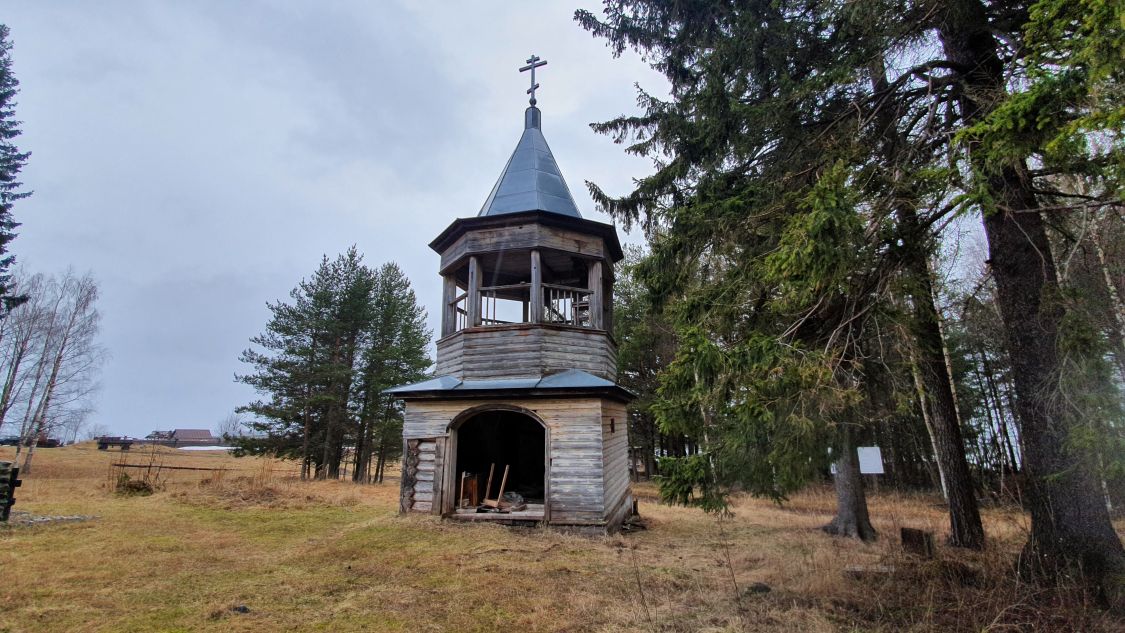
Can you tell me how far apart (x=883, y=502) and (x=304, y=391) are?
24593 millimetres

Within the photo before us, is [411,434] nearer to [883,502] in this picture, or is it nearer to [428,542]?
[428,542]

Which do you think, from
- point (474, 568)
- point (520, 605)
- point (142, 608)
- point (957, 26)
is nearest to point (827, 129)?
point (957, 26)

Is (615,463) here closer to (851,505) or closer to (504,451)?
(504,451)

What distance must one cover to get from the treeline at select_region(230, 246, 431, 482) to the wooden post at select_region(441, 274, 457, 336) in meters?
12.6

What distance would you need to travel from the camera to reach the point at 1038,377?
5.10m

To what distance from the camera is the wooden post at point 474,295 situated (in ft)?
38.9

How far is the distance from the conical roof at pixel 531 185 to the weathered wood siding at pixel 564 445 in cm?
463

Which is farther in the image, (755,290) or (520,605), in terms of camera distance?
(755,290)

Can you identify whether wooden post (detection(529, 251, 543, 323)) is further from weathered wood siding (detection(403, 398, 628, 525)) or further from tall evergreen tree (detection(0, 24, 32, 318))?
tall evergreen tree (detection(0, 24, 32, 318))

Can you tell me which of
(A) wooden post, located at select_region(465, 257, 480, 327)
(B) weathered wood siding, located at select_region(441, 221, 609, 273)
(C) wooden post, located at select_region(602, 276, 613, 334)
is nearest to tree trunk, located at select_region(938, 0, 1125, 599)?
(B) weathered wood siding, located at select_region(441, 221, 609, 273)

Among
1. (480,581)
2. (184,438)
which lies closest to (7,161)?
(480,581)

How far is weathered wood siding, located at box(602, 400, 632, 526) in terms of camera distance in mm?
10414

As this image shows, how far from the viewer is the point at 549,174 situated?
13.6 m

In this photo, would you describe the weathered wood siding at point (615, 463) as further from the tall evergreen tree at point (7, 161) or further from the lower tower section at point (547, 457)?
the tall evergreen tree at point (7, 161)
